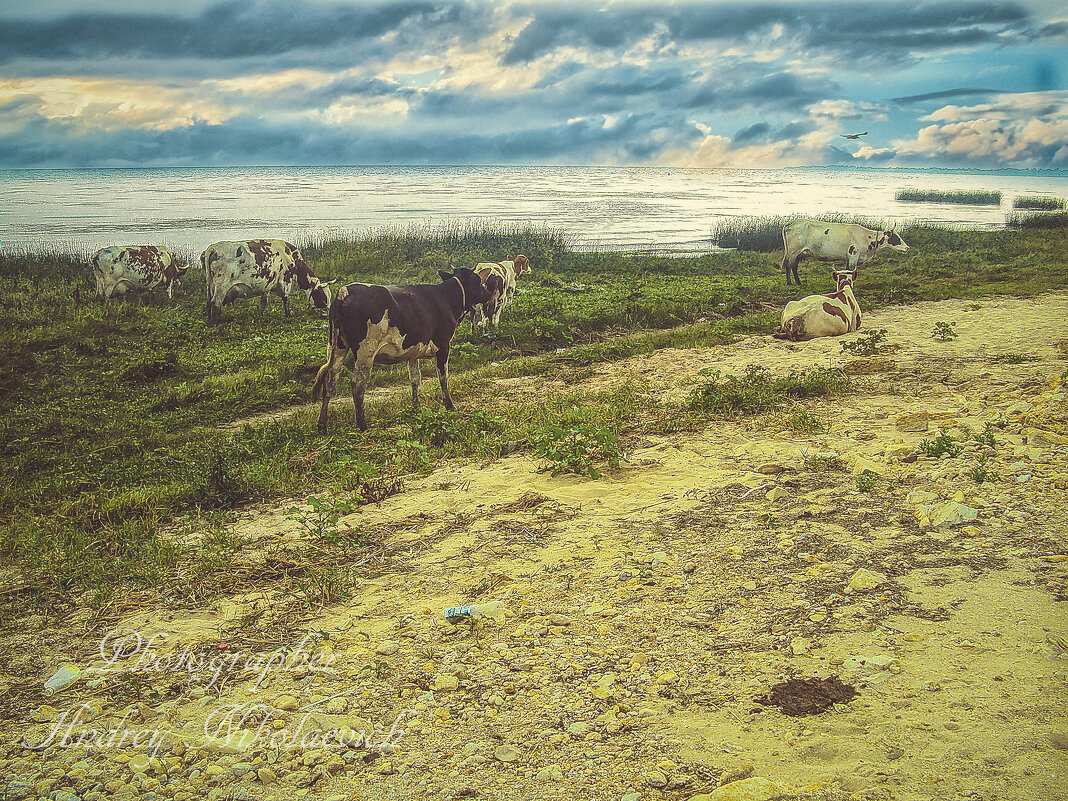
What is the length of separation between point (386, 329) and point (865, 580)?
→ 665 centimetres

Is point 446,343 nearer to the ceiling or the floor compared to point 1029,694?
nearer to the ceiling

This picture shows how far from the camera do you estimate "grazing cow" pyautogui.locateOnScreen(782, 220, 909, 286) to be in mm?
20328

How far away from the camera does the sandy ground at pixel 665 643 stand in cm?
288

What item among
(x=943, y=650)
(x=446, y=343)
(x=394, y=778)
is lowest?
(x=394, y=778)

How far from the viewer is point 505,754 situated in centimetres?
307

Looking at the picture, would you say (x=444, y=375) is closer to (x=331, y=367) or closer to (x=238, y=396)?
(x=331, y=367)

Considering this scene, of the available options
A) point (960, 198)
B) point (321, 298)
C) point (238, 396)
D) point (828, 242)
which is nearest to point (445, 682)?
point (238, 396)

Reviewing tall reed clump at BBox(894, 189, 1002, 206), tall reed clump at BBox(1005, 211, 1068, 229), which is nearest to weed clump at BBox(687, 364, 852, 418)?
tall reed clump at BBox(1005, 211, 1068, 229)

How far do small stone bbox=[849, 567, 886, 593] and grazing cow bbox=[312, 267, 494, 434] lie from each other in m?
6.34

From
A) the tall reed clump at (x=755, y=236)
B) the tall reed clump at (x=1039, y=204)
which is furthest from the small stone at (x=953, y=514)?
the tall reed clump at (x=1039, y=204)

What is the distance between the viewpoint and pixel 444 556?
515 cm

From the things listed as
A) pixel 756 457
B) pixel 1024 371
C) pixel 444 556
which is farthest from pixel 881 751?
pixel 1024 371

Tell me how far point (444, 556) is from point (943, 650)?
3.23 m

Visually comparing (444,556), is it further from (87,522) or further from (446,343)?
(446,343)
